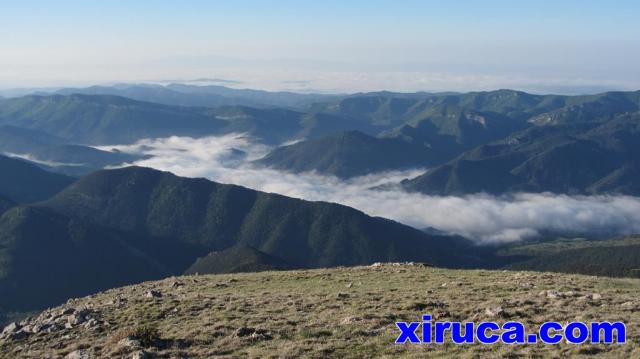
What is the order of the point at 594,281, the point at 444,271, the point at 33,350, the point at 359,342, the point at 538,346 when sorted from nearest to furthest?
the point at 538,346 < the point at 359,342 < the point at 33,350 < the point at 594,281 < the point at 444,271

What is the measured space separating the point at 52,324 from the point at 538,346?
35.8 metres

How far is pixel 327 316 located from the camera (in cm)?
4409

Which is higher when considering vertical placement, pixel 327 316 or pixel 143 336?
pixel 327 316

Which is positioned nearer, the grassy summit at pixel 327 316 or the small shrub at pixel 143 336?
the grassy summit at pixel 327 316

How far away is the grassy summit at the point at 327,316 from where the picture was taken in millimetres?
35719

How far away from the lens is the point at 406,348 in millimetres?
35031

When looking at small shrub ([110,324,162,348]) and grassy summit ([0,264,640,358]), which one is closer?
grassy summit ([0,264,640,358])

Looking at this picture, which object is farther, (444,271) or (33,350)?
(444,271)

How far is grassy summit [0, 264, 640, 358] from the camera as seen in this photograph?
3572 centimetres

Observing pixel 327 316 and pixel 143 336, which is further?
pixel 327 316

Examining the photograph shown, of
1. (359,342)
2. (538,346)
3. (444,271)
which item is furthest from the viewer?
(444,271)

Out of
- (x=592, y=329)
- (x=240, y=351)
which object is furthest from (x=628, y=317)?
(x=240, y=351)

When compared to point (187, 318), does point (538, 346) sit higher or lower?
higher

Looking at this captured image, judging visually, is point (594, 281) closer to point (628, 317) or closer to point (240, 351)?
point (628, 317)
